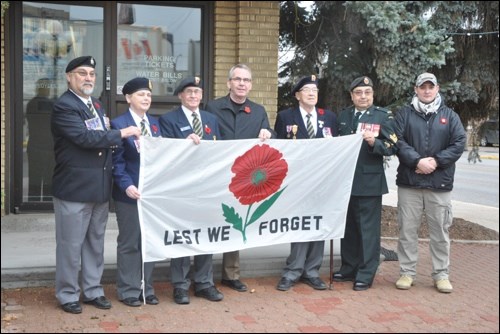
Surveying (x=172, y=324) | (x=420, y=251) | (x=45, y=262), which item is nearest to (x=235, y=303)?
(x=172, y=324)

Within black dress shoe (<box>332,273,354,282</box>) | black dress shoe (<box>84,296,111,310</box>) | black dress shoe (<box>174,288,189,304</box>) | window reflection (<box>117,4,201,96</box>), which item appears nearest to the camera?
black dress shoe (<box>84,296,111,310</box>)

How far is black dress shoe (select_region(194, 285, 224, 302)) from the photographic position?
542 centimetres

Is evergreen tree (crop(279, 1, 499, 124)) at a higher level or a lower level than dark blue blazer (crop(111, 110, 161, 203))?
higher

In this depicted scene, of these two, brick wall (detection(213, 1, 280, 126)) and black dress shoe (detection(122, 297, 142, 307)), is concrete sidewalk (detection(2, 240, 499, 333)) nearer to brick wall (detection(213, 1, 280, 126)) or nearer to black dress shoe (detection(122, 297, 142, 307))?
black dress shoe (detection(122, 297, 142, 307))

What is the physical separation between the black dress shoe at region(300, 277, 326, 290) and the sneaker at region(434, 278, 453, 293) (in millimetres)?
1096

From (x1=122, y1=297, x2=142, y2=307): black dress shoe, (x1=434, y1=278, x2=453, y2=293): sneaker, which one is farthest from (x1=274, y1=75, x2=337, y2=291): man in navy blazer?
(x1=122, y1=297, x2=142, y2=307): black dress shoe

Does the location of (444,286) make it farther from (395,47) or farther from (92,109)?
(92,109)

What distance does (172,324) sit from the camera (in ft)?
15.8

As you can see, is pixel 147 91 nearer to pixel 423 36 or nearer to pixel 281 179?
pixel 281 179

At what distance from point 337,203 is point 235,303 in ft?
4.70

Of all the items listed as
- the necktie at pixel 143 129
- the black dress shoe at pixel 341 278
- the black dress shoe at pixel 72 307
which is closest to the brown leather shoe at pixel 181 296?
the black dress shoe at pixel 72 307

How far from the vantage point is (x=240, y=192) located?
5602 millimetres

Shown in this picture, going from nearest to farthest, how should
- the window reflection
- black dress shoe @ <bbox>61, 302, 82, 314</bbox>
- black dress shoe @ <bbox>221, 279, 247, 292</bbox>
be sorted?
black dress shoe @ <bbox>61, 302, 82, 314</bbox> < black dress shoe @ <bbox>221, 279, 247, 292</bbox> < the window reflection

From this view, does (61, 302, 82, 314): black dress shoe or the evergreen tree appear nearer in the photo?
(61, 302, 82, 314): black dress shoe
